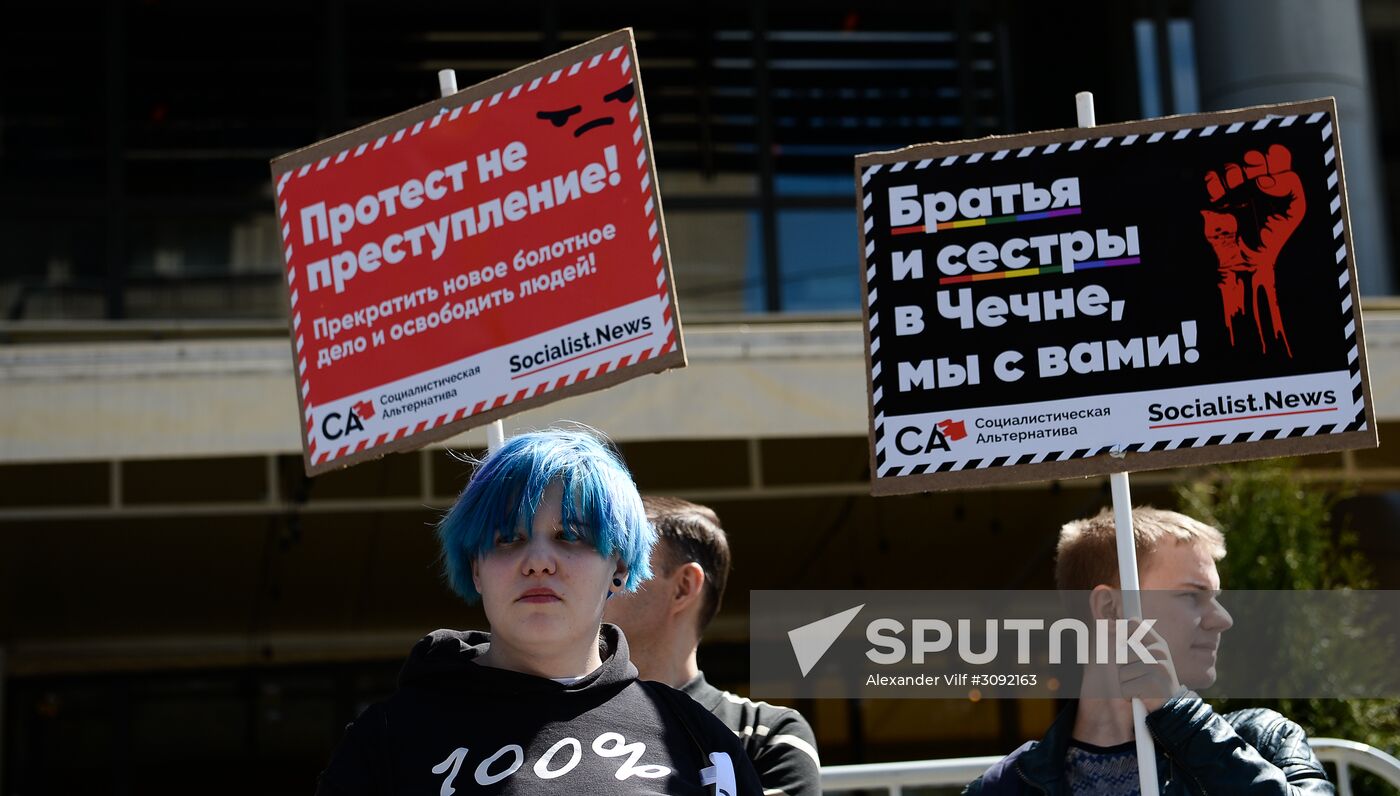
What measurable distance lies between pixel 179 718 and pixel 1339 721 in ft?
26.4

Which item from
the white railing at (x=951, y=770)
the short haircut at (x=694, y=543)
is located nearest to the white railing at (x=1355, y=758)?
the white railing at (x=951, y=770)

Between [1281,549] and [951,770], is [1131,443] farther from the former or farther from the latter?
[1281,549]

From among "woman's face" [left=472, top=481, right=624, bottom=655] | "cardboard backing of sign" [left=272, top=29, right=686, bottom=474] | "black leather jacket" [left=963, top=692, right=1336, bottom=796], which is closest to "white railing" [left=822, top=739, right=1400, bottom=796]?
"black leather jacket" [left=963, top=692, right=1336, bottom=796]

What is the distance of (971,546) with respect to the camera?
436 inches

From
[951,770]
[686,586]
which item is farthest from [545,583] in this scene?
[951,770]

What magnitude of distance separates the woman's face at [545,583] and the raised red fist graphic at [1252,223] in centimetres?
152

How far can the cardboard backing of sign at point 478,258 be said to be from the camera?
139 inches

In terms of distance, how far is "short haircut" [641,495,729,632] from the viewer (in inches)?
137

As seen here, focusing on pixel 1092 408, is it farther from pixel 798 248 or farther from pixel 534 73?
pixel 798 248

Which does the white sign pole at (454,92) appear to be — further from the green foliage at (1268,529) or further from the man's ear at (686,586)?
the green foliage at (1268,529)

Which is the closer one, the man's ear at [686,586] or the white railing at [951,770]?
the man's ear at [686,586]

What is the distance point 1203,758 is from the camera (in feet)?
9.58

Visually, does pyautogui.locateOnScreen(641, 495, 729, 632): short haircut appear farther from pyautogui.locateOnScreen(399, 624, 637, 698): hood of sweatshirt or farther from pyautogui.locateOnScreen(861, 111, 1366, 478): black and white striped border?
pyautogui.locateOnScreen(399, 624, 637, 698): hood of sweatshirt

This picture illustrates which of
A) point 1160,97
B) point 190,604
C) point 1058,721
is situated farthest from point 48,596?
point 1058,721
